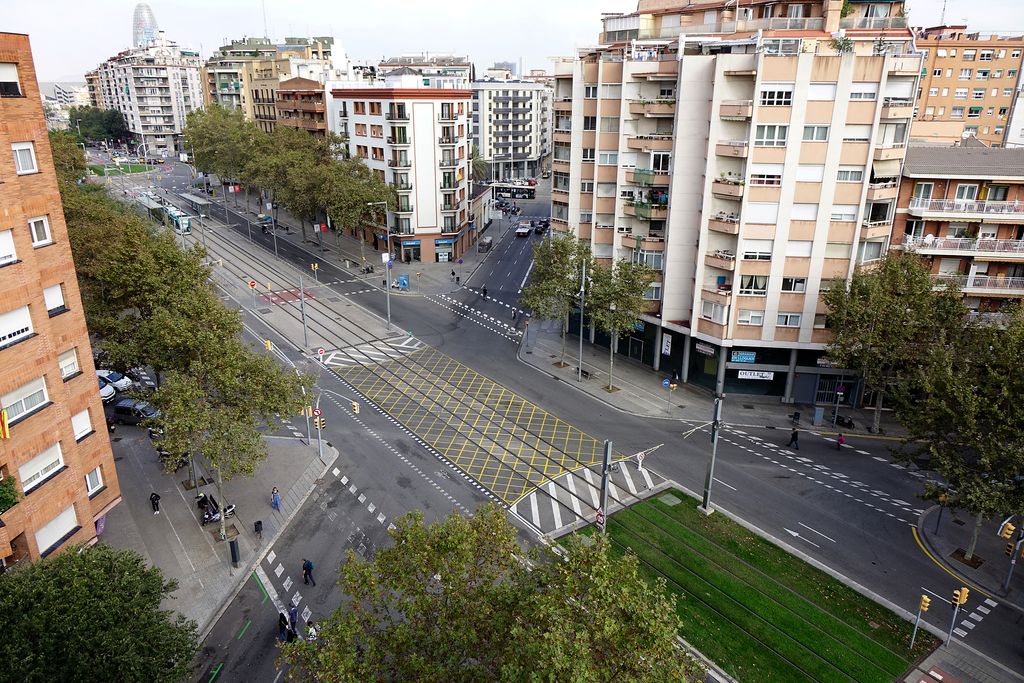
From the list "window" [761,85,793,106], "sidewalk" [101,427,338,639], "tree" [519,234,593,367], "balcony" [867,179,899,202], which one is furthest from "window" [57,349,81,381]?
"balcony" [867,179,899,202]

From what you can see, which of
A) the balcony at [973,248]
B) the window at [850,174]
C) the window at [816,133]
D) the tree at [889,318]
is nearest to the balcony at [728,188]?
the window at [816,133]

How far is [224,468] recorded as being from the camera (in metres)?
30.9

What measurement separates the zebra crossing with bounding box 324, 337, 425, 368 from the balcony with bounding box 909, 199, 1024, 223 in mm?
39991

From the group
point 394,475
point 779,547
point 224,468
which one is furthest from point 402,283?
point 779,547

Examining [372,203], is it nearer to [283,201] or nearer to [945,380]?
Result: [283,201]

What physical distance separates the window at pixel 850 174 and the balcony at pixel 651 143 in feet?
38.5

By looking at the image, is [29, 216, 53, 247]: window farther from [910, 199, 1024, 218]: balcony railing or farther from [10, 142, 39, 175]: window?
[910, 199, 1024, 218]: balcony railing

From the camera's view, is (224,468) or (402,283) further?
(402,283)

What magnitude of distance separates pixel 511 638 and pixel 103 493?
22.1 m

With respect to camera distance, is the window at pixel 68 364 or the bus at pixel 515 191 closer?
the window at pixel 68 364

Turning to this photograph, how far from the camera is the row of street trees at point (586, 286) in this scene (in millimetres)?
48562

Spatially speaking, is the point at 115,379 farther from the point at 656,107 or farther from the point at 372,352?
the point at 656,107

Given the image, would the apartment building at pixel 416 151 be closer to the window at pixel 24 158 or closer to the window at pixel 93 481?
the window at pixel 24 158

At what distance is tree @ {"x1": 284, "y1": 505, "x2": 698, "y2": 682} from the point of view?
A: 15.8m
